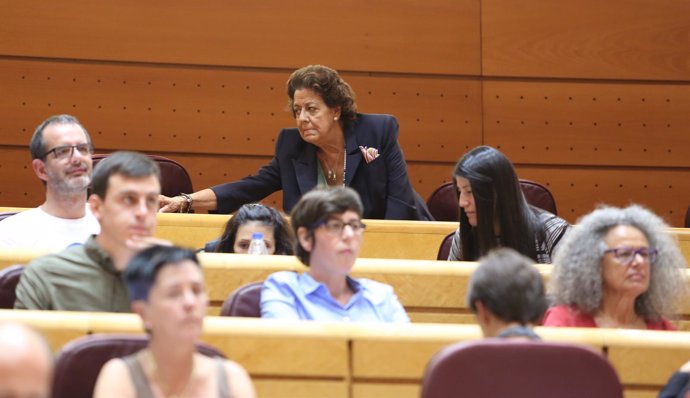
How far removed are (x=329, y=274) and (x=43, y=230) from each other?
0.98m

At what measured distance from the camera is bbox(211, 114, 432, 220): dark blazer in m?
3.76

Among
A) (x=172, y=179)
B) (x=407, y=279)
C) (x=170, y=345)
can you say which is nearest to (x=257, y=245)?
(x=407, y=279)

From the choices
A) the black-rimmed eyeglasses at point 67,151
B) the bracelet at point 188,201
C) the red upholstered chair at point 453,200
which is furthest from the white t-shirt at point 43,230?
the red upholstered chair at point 453,200

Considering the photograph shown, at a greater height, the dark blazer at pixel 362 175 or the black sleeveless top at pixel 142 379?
the dark blazer at pixel 362 175

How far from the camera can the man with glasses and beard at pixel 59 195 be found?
2895mm

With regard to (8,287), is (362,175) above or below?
above

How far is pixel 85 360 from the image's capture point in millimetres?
1744

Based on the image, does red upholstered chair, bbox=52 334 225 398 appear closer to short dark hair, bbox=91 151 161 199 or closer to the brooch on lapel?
short dark hair, bbox=91 151 161 199

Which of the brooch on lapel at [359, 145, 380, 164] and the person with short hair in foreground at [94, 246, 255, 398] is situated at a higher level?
the brooch on lapel at [359, 145, 380, 164]

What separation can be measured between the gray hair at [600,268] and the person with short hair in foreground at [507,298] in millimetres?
524

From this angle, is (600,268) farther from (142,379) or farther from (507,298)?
(142,379)

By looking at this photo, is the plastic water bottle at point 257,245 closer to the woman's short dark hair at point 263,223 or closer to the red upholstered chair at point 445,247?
the woman's short dark hair at point 263,223


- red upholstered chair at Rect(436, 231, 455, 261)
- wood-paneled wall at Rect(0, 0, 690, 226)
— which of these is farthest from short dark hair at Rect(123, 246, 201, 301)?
wood-paneled wall at Rect(0, 0, 690, 226)

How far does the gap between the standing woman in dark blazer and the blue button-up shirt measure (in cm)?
137
